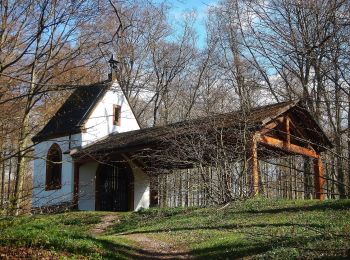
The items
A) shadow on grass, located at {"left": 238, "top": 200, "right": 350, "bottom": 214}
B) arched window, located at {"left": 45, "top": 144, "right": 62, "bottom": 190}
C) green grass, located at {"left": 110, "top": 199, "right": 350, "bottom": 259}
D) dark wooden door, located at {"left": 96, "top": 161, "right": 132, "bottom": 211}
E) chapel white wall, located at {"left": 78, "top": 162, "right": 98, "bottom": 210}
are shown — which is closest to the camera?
green grass, located at {"left": 110, "top": 199, "right": 350, "bottom": 259}

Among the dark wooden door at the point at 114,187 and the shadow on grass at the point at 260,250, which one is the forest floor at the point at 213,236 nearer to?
the shadow on grass at the point at 260,250

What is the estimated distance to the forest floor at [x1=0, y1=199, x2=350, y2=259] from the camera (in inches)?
364

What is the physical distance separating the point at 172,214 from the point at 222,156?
2.91 meters

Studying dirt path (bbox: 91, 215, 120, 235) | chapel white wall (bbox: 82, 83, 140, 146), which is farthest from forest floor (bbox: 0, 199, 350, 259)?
chapel white wall (bbox: 82, 83, 140, 146)

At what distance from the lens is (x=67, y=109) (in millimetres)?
26891

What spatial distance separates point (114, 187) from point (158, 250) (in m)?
15.1

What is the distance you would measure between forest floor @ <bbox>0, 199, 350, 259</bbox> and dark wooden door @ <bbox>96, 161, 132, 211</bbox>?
852 centimetres

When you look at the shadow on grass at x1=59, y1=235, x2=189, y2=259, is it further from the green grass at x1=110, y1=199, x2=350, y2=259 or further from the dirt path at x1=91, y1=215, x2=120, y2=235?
the dirt path at x1=91, y1=215, x2=120, y2=235

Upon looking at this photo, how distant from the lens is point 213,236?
12188 millimetres

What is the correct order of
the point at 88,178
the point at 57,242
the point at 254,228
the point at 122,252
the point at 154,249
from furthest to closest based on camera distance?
the point at 88,178 → the point at 254,228 → the point at 154,249 → the point at 122,252 → the point at 57,242

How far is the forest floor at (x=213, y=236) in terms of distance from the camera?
926 centimetres

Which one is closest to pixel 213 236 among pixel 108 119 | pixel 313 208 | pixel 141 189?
pixel 313 208

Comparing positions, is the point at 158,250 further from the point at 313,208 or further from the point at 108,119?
the point at 108,119

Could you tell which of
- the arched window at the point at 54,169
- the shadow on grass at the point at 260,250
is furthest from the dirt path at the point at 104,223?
the arched window at the point at 54,169
